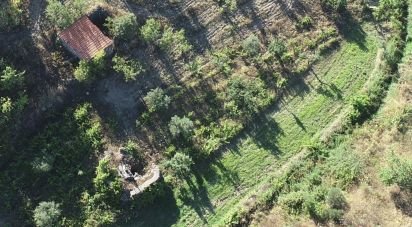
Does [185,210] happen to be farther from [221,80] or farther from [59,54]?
[59,54]

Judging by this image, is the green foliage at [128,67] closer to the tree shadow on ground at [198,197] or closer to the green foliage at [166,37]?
the green foliage at [166,37]

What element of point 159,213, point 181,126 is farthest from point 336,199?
point 159,213

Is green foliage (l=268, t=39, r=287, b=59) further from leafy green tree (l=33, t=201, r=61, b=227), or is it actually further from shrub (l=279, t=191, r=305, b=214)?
leafy green tree (l=33, t=201, r=61, b=227)

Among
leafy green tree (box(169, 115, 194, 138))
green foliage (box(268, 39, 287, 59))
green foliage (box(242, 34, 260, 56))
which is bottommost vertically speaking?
leafy green tree (box(169, 115, 194, 138))

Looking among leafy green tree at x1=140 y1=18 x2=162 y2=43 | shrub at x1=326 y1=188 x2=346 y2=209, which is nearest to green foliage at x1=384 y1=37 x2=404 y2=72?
shrub at x1=326 y1=188 x2=346 y2=209

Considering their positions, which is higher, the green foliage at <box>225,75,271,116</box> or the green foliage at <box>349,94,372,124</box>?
the green foliage at <box>225,75,271,116</box>

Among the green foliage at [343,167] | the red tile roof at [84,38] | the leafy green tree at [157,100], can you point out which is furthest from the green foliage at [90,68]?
the green foliage at [343,167]
